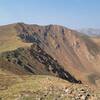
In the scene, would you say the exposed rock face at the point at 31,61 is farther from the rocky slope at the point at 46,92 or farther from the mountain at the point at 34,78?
the rocky slope at the point at 46,92

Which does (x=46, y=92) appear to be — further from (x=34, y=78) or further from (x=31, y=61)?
(x=31, y=61)

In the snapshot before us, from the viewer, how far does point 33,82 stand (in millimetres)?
40531

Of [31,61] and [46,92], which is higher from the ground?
[31,61]

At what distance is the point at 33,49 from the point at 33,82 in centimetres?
4703

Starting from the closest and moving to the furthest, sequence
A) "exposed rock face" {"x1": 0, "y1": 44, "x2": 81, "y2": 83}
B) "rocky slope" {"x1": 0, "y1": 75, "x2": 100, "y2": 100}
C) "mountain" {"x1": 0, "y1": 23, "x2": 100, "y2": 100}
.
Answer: "rocky slope" {"x1": 0, "y1": 75, "x2": 100, "y2": 100}, "mountain" {"x1": 0, "y1": 23, "x2": 100, "y2": 100}, "exposed rock face" {"x1": 0, "y1": 44, "x2": 81, "y2": 83}

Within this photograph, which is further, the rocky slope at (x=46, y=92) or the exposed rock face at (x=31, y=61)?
the exposed rock face at (x=31, y=61)

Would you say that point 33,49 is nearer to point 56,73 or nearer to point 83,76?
point 56,73

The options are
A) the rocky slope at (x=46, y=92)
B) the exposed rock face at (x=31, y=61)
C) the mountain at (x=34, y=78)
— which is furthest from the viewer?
the exposed rock face at (x=31, y=61)

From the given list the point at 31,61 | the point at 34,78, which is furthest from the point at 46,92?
the point at 31,61

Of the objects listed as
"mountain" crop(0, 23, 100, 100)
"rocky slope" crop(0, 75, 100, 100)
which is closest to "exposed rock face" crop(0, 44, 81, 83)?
"mountain" crop(0, 23, 100, 100)

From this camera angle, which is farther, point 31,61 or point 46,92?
point 31,61

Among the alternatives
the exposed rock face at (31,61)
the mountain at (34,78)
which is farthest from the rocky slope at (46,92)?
the exposed rock face at (31,61)

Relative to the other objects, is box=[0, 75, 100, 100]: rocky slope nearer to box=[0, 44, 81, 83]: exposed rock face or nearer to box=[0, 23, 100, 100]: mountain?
box=[0, 23, 100, 100]: mountain

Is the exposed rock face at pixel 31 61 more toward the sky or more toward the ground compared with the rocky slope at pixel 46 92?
more toward the sky
